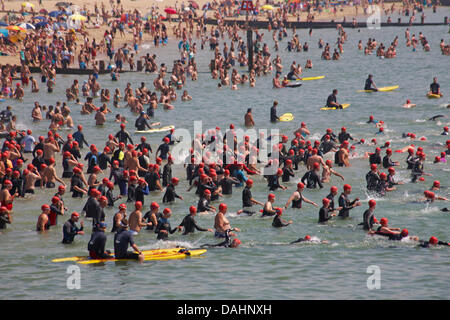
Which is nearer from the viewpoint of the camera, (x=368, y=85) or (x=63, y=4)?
(x=368, y=85)

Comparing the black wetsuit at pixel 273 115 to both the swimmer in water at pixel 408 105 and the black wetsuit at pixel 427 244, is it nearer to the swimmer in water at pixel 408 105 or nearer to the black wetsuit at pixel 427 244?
the swimmer in water at pixel 408 105

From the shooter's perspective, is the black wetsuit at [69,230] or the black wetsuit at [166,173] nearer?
the black wetsuit at [69,230]

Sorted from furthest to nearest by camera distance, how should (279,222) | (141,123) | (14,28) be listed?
1. (14,28)
2. (141,123)
3. (279,222)

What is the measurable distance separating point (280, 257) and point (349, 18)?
3194 inches

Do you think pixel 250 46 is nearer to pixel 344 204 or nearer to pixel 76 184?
pixel 76 184

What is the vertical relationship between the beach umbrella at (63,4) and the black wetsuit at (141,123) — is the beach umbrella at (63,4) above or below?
above

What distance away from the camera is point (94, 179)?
25828 millimetres

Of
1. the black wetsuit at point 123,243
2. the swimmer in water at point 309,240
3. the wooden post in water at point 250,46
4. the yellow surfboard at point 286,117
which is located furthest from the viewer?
the wooden post in water at point 250,46

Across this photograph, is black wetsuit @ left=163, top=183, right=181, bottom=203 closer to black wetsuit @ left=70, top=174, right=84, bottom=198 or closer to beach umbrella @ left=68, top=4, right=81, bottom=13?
black wetsuit @ left=70, top=174, right=84, bottom=198

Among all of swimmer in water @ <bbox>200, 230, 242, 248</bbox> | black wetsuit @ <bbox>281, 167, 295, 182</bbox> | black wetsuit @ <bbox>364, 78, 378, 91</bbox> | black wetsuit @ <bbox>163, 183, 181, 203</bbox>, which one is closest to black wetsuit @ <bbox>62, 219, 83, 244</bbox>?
swimmer in water @ <bbox>200, 230, 242, 248</bbox>

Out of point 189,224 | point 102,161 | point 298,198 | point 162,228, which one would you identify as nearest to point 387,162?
point 298,198

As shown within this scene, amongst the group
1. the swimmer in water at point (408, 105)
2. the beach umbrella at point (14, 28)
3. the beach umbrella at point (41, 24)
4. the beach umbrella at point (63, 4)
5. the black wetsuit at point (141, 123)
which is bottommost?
the swimmer in water at point (408, 105)

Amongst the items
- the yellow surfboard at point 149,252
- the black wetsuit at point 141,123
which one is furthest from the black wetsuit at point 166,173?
the black wetsuit at point 141,123

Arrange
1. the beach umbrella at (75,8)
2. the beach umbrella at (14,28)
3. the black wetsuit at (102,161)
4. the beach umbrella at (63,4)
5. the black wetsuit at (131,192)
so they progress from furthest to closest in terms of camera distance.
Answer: the beach umbrella at (63,4)
the beach umbrella at (75,8)
the beach umbrella at (14,28)
the black wetsuit at (102,161)
the black wetsuit at (131,192)
